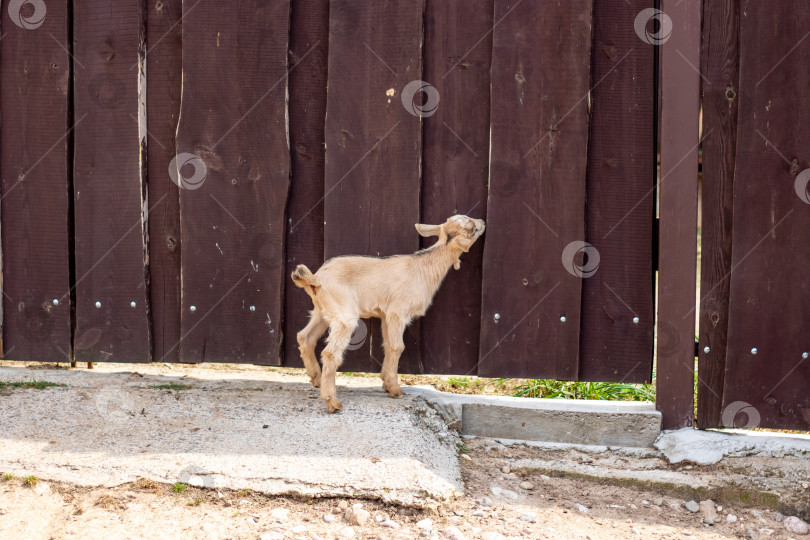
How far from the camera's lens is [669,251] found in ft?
12.4

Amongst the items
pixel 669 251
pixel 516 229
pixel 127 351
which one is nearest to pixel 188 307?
pixel 127 351

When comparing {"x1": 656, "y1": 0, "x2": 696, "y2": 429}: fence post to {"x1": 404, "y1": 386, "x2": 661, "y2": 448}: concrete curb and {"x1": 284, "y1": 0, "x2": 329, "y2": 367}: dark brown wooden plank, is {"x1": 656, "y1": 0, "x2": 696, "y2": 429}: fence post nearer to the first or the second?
{"x1": 404, "y1": 386, "x2": 661, "y2": 448}: concrete curb

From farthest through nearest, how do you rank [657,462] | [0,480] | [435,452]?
[657,462], [435,452], [0,480]

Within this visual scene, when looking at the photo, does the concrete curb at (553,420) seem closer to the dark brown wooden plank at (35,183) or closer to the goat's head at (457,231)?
the goat's head at (457,231)

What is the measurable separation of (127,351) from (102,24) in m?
1.77

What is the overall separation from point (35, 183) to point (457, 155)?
231cm

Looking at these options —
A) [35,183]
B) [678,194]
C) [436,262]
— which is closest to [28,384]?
[35,183]

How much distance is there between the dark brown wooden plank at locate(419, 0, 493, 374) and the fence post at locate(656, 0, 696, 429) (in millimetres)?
896

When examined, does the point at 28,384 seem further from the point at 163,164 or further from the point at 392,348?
the point at 392,348

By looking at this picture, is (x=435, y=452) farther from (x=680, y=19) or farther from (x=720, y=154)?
(x=680, y=19)

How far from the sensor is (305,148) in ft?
13.3

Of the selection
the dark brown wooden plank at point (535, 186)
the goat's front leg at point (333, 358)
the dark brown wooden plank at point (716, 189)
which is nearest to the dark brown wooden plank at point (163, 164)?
the goat's front leg at point (333, 358)

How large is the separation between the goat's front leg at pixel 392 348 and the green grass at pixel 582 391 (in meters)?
1.21

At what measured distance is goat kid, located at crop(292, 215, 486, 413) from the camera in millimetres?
3668
